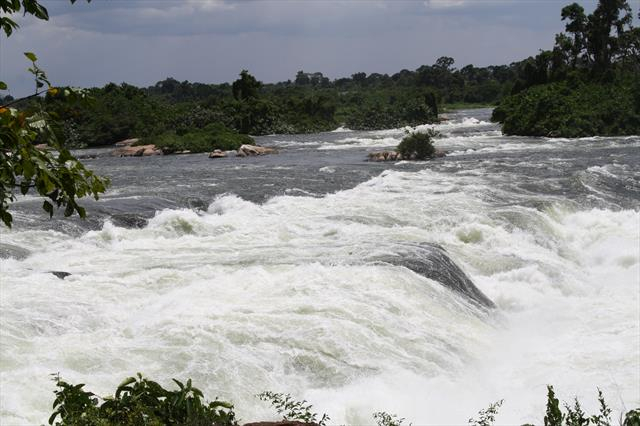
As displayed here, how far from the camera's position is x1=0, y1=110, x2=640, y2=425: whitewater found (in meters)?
7.29

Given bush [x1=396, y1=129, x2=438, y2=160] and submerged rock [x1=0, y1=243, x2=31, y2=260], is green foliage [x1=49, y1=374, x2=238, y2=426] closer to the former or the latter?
submerged rock [x1=0, y1=243, x2=31, y2=260]

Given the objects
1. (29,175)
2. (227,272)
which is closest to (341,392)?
(227,272)

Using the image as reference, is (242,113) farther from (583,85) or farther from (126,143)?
(583,85)

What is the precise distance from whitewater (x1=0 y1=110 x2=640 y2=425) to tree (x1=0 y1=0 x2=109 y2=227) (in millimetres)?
3374

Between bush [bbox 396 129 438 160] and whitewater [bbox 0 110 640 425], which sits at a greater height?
bush [bbox 396 129 438 160]

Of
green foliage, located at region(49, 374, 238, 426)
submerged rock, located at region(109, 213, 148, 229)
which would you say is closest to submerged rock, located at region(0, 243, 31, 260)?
submerged rock, located at region(109, 213, 148, 229)

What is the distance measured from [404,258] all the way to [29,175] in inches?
353

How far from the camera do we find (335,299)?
9.42 metres

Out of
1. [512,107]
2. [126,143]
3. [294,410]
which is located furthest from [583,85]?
[294,410]

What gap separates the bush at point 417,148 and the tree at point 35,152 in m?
26.6

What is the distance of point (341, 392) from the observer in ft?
Answer: 23.5

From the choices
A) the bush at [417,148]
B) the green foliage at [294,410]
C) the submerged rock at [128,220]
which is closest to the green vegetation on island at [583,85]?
the bush at [417,148]

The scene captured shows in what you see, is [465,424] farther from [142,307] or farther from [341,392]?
[142,307]

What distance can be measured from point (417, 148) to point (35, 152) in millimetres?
26947
